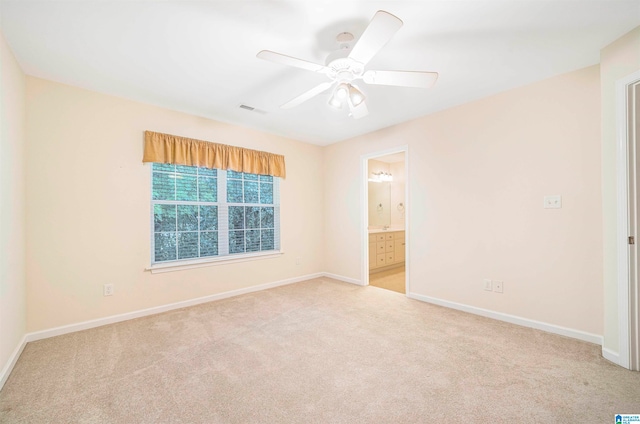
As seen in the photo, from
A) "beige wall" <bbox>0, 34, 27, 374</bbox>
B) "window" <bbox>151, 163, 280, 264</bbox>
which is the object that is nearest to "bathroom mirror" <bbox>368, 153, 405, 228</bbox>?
"window" <bbox>151, 163, 280, 264</bbox>

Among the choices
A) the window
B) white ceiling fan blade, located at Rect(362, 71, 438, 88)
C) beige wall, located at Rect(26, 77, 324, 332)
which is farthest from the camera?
the window

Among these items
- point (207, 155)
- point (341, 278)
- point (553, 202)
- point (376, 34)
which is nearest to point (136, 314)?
point (207, 155)

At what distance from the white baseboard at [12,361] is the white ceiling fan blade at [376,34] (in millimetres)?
3303

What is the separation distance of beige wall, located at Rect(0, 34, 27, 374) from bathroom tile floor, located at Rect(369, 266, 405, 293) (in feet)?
13.7

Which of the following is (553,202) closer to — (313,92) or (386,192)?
(313,92)

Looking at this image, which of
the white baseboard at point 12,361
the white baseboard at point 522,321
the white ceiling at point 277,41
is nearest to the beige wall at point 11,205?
the white baseboard at point 12,361

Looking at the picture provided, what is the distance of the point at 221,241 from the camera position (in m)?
3.92

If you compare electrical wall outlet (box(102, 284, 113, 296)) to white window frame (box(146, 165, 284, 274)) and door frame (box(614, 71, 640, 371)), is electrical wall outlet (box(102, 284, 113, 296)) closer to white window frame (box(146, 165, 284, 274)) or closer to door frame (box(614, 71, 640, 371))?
white window frame (box(146, 165, 284, 274))

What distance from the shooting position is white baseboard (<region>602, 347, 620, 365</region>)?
6.65 ft

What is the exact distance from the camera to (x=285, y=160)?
4637 millimetres

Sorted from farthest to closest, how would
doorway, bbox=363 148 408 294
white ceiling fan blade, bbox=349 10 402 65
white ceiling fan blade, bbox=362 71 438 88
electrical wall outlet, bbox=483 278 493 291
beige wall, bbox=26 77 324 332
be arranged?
doorway, bbox=363 148 408 294 → electrical wall outlet, bbox=483 278 493 291 → beige wall, bbox=26 77 324 332 → white ceiling fan blade, bbox=362 71 438 88 → white ceiling fan blade, bbox=349 10 402 65

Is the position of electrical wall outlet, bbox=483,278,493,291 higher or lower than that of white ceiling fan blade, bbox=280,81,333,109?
lower

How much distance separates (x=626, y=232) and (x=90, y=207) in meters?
4.86

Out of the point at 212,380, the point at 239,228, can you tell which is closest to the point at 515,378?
the point at 212,380
